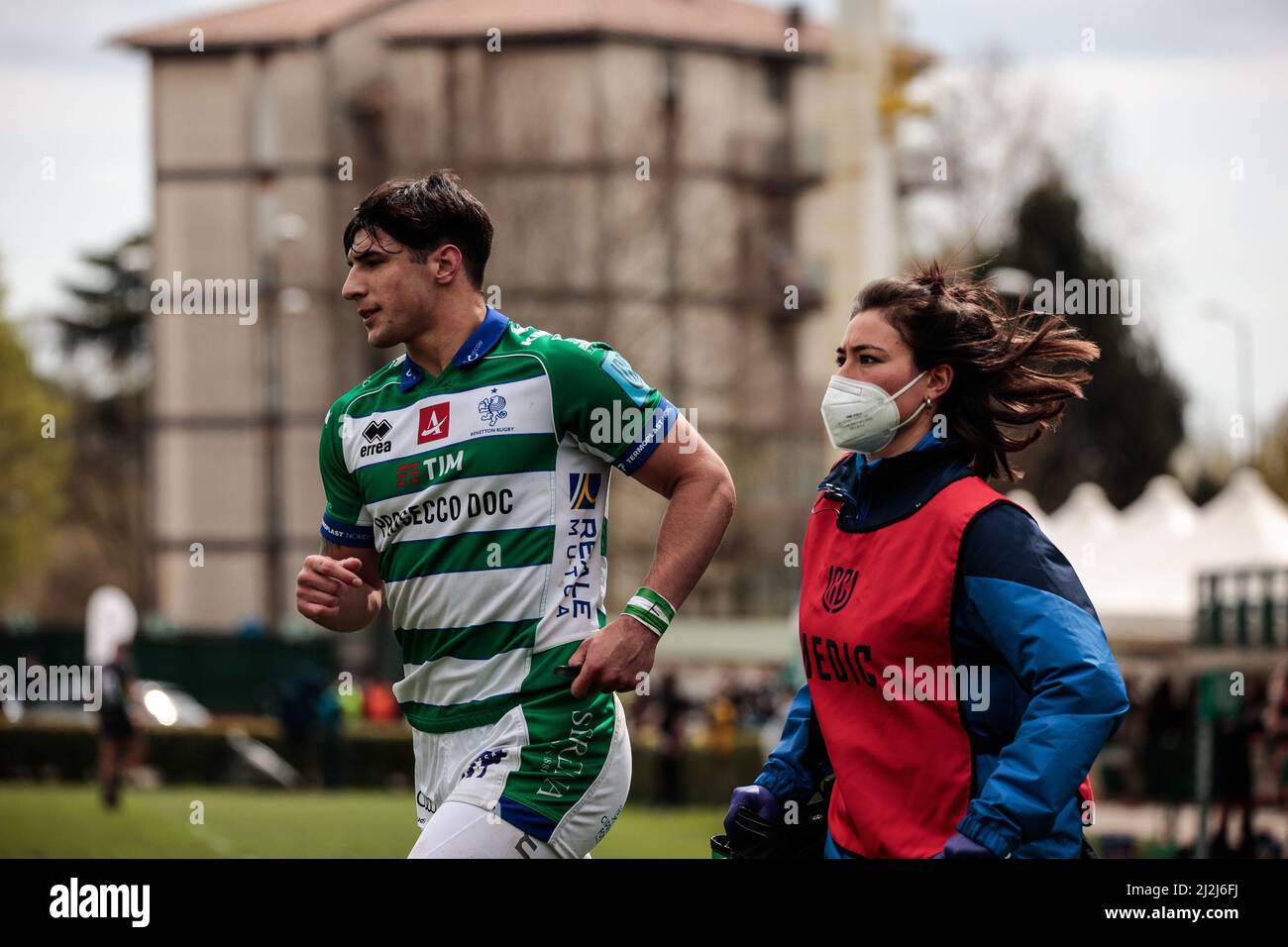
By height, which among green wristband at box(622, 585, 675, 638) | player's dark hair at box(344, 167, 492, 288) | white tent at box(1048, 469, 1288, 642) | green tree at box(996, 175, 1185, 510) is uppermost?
green tree at box(996, 175, 1185, 510)

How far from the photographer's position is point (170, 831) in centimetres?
1861

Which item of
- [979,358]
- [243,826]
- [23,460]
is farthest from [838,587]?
[23,460]

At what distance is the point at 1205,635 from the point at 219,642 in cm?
2785

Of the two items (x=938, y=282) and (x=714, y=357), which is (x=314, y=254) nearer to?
(x=714, y=357)

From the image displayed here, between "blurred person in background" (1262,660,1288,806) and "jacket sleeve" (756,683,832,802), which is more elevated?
"jacket sleeve" (756,683,832,802)

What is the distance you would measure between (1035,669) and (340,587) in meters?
1.74

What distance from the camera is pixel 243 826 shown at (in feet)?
64.2

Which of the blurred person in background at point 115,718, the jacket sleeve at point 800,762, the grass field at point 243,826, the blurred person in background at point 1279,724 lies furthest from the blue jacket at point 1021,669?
the blurred person in background at point 115,718

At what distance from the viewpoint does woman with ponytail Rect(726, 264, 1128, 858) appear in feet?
12.8

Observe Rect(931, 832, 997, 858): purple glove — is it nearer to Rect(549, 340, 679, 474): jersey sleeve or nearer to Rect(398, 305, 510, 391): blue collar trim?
Rect(549, 340, 679, 474): jersey sleeve

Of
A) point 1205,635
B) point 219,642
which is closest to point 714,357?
point 219,642

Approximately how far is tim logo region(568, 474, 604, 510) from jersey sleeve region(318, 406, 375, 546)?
0.56 metres

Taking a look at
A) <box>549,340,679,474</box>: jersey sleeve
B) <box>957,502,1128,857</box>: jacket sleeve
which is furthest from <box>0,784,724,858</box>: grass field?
<box>957,502,1128,857</box>: jacket sleeve

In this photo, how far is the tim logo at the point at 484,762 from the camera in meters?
4.47
